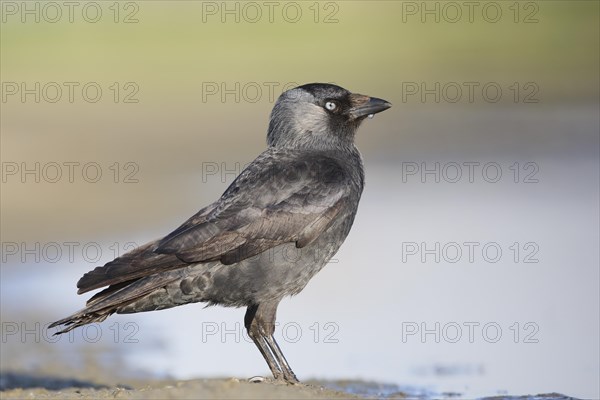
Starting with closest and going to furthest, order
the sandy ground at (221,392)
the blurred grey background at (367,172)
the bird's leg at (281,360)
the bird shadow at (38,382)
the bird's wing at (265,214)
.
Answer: the sandy ground at (221,392) < the bird's wing at (265,214) < the bird's leg at (281,360) < the bird shadow at (38,382) < the blurred grey background at (367,172)

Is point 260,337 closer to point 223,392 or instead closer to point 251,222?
point 251,222

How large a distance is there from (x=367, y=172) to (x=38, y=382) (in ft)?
27.4

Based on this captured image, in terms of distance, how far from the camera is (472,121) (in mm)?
22703

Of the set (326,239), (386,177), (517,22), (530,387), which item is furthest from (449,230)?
(517,22)

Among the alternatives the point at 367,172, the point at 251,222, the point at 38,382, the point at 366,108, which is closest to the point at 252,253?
the point at 251,222

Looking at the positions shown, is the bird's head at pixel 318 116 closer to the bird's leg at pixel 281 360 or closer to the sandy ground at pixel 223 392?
the bird's leg at pixel 281 360

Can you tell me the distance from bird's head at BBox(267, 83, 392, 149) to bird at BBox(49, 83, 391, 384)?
49 cm

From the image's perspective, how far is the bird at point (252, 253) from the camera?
29.6 feet

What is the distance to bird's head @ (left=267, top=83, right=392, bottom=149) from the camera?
34.2ft

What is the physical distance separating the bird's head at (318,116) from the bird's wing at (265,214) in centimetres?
64

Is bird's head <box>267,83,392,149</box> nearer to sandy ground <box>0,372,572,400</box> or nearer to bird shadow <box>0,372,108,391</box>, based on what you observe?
sandy ground <box>0,372,572,400</box>

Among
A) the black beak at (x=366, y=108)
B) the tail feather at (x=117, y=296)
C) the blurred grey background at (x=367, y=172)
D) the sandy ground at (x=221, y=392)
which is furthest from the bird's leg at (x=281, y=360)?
the black beak at (x=366, y=108)

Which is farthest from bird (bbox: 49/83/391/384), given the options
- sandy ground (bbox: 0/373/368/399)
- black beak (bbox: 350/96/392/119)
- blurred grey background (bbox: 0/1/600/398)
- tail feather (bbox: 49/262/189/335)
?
blurred grey background (bbox: 0/1/600/398)

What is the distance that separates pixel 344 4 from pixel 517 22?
14.7ft
